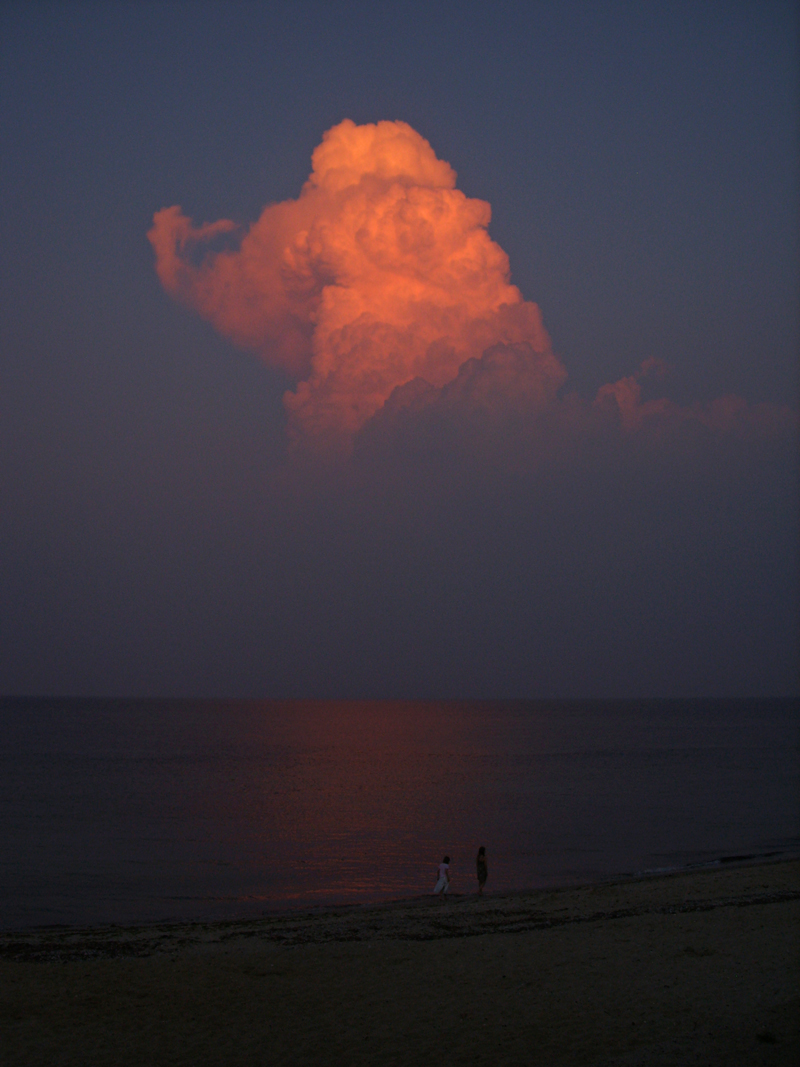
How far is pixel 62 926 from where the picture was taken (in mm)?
22172

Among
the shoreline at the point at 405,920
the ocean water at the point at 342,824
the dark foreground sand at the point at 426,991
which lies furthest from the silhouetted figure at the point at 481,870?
the dark foreground sand at the point at 426,991

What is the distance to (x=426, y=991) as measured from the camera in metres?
13.6

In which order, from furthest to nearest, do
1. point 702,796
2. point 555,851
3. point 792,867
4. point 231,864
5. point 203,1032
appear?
point 702,796 < point 555,851 < point 231,864 < point 792,867 < point 203,1032

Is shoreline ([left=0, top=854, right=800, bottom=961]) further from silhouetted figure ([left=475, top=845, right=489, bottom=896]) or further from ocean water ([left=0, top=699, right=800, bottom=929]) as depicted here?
Answer: ocean water ([left=0, top=699, right=800, bottom=929])

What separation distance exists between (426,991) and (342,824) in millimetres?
28766

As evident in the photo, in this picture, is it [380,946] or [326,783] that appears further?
[326,783]

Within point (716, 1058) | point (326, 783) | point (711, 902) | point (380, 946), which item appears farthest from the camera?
point (326, 783)

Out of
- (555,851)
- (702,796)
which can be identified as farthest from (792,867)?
(702,796)

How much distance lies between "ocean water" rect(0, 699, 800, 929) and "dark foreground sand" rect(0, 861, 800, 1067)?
683 cm

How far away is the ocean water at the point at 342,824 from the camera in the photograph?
27.4 meters

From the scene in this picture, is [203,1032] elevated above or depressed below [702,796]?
above

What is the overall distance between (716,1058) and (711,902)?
37.9ft

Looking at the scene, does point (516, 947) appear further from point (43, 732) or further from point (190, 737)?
point (43, 732)

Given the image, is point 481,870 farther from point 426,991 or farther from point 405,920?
point 426,991
